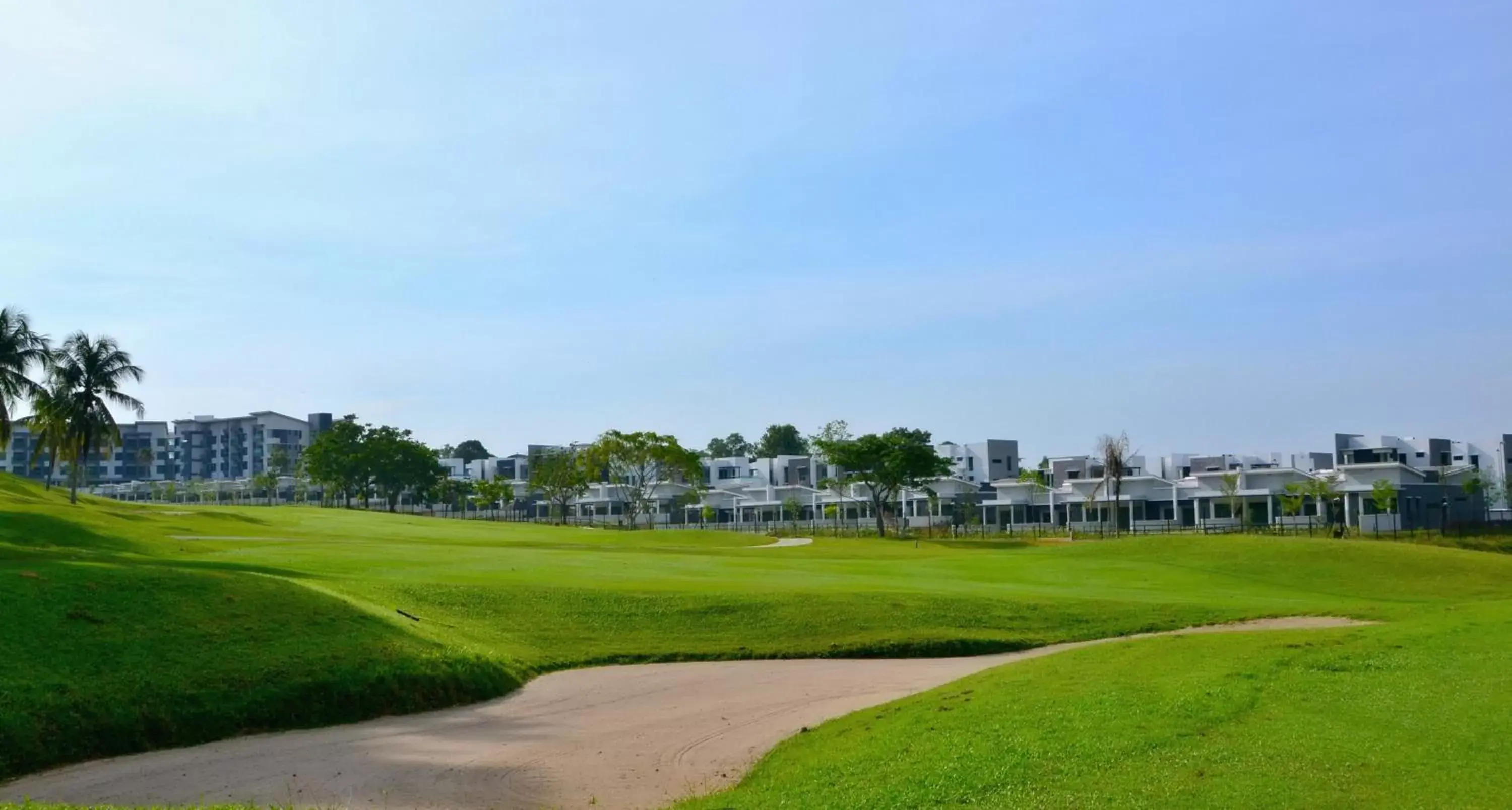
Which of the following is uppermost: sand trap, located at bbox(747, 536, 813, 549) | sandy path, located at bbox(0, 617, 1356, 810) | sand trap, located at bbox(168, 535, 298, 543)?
sand trap, located at bbox(168, 535, 298, 543)

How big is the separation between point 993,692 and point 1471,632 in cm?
939

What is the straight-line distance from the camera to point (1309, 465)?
13312 centimetres

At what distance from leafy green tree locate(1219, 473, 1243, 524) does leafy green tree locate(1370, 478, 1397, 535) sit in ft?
32.4

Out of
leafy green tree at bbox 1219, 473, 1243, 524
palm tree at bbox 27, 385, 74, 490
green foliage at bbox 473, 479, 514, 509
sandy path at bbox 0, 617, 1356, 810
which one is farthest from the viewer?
green foliage at bbox 473, 479, 514, 509

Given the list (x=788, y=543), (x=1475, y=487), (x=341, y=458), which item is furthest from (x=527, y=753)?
(x=341, y=458)

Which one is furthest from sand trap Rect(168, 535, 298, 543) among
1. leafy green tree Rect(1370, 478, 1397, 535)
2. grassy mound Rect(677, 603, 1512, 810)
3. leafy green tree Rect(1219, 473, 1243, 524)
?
leafy green tree Rect(1219, 473, 1243, 524)

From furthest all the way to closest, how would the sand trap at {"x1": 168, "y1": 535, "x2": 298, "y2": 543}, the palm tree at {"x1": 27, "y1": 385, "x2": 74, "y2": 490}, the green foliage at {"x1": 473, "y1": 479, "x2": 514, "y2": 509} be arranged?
the green foliage at {"x1": 473, "y1": 479, "x2": 514, "y2": 509}, the palm tree at {"x1": 27, "y1": 385, "x2": 74, "y2": 490}, the sand trap at {"x1": 168, "y1": 535, "x2": 298, "y2": 543}

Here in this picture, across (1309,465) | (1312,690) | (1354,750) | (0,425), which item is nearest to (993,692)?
(1312,690)

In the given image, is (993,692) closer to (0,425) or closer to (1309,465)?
(0,425)

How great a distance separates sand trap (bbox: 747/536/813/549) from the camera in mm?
72750

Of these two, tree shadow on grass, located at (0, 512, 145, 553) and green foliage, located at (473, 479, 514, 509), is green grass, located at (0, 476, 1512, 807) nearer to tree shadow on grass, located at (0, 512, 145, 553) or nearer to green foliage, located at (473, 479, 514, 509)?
tree shadow on grass, located at (0, 512, 145, 553)

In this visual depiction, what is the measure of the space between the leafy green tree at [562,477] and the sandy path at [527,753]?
314 feet

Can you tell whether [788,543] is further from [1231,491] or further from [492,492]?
[492,492]

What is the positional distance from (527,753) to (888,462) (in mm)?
83881
